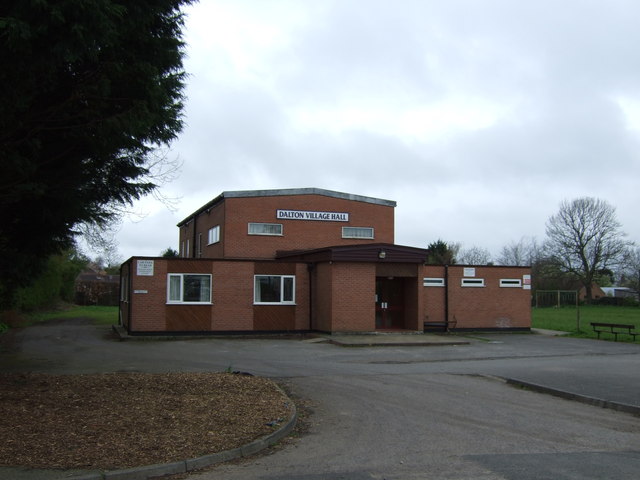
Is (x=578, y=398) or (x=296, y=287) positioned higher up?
(x=296, y=287)

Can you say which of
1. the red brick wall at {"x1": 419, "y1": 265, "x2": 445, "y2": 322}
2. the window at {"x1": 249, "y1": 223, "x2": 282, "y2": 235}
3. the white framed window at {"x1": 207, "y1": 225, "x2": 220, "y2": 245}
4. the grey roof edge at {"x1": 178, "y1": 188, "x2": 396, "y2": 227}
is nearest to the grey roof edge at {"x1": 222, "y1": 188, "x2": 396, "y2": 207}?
the grey roof edge at {"x1": 178, "y1": 188, "x2": 396, "y2": 227}

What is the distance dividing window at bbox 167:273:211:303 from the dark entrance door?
7.44 meters

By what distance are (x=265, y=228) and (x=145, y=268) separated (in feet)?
30.0

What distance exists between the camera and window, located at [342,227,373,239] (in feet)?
106

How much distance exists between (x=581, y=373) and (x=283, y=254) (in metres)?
18.2

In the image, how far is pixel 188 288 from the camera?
2325 centimetres

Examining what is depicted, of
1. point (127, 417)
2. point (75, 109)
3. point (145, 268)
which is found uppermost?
point (75, 109)

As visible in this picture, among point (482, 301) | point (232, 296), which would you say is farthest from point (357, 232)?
point (232, 296)

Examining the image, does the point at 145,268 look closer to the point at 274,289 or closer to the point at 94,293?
the point at 274,289

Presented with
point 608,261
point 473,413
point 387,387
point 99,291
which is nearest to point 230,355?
point 387,387

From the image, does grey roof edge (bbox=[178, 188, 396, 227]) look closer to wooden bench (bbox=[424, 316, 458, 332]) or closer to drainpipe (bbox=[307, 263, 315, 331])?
drainpipe (bbox=[307, 263, 315, 331])

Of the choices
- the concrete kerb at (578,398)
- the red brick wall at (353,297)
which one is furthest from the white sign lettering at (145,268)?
the concrete kerb at (578,398)

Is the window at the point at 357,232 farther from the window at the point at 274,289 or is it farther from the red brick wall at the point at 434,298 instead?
the window at the point at 274,289

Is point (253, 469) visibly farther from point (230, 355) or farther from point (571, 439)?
point (230, 355)
